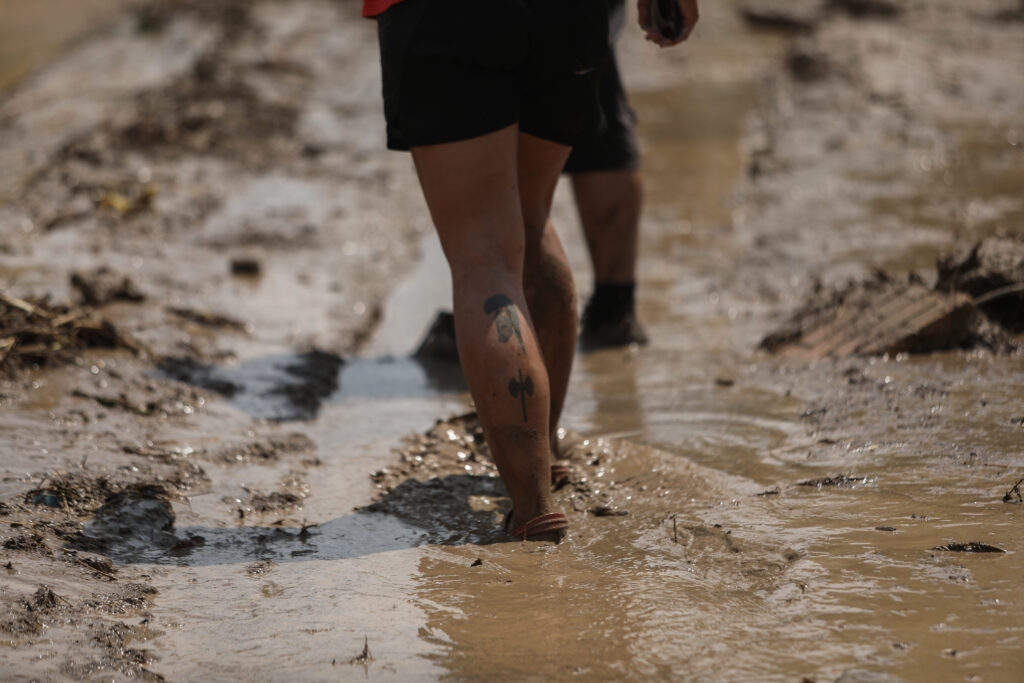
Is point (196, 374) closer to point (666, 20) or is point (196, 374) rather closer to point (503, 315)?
point (503, 315)

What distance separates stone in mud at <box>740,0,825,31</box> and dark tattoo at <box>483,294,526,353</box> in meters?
8.28

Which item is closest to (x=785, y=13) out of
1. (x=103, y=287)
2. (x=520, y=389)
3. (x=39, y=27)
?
(x=39, y=27)

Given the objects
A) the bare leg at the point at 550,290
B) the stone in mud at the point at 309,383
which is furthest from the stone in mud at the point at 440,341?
the bare leg at the point at 550,290

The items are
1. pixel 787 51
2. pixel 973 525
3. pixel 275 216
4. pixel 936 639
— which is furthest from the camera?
pixel 787 51

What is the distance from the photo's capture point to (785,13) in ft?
32.6

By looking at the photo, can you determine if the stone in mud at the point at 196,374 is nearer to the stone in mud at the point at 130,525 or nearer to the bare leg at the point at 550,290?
the stone in mud at the point at 130,525

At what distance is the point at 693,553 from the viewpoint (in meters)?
1.98

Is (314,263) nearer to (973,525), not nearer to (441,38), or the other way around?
(441,38)

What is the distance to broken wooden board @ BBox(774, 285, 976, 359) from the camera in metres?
3.12

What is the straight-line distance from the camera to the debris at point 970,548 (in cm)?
185

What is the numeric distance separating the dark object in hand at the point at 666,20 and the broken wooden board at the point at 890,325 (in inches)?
46.6

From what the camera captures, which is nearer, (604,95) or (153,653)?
(153,653)

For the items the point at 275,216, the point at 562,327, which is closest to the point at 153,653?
the point at 562,327

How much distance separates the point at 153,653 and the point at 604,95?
8.11ft
